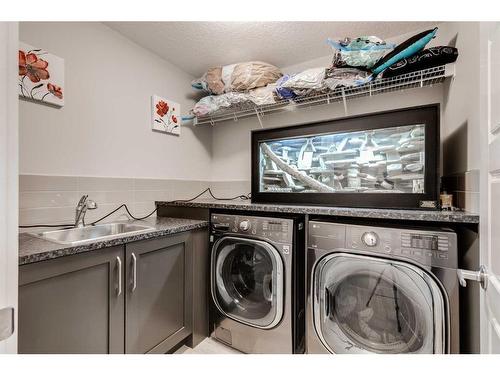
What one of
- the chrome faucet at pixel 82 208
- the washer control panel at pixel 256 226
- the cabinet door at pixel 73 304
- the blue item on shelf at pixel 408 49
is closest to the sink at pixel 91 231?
the chrome faucet at pixel 82 208

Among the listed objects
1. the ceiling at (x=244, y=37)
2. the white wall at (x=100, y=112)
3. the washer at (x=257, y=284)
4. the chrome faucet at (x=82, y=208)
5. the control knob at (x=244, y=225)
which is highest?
the ceiling at (x=244, y=37)

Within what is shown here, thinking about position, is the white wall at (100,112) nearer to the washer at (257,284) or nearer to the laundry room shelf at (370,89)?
the laundry room shelf at (370,89)

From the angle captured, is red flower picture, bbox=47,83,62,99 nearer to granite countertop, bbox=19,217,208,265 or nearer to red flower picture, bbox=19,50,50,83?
red flower picture, bbox=19,50,50,83

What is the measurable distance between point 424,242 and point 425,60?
1.07 metres

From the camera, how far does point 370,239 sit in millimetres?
1183

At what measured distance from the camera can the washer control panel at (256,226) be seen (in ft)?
4.68

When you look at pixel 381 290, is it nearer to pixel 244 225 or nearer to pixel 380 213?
pixel 380 213

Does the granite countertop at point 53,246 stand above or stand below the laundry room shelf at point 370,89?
below

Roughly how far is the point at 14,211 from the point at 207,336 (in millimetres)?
1669

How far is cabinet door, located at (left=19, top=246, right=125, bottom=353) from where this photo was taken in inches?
36.7

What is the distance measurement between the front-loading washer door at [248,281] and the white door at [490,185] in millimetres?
918

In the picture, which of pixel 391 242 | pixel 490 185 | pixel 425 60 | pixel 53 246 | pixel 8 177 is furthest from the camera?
pixel 425 60

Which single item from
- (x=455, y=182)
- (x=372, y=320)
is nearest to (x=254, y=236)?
(x=372, y=320)

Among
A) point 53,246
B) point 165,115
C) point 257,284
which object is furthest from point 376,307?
point 165,115
